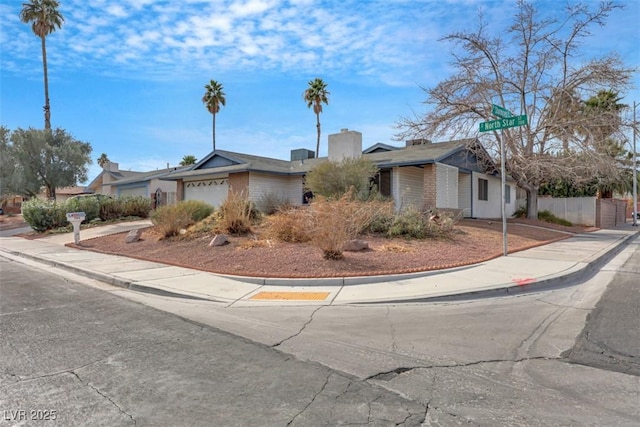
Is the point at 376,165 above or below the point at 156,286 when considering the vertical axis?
above

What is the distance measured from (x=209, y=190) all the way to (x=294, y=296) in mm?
17850

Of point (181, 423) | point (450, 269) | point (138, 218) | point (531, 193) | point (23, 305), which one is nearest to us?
point (181, 423)

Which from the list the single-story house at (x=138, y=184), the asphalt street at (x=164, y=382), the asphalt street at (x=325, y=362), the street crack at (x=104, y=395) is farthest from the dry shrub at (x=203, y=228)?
the single-story house at (x=138, y=184)

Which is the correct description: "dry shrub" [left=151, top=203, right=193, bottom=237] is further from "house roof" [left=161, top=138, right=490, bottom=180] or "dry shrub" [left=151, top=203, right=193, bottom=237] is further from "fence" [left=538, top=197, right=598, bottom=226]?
"fence" [left=538, top=197, right=598, bottom=226]

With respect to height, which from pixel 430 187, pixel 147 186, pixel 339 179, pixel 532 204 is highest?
pixel 147 186

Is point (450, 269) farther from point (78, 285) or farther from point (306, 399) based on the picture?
point (78, 285)

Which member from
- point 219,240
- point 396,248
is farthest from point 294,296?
point 219,240

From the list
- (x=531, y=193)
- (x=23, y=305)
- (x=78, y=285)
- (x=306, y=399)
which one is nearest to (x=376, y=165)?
(x=531, y=193)

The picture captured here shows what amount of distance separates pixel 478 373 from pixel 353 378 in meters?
1.28

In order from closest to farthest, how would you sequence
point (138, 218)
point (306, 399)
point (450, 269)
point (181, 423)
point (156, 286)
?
point (181, 423)
point (306, 399)
point (156, 286)
point (450, 269)
point (138, 218)

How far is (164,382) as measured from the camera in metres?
3.89

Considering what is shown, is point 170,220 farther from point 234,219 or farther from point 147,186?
point 147,186

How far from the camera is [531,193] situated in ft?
77.5

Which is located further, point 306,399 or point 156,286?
point 156,286
